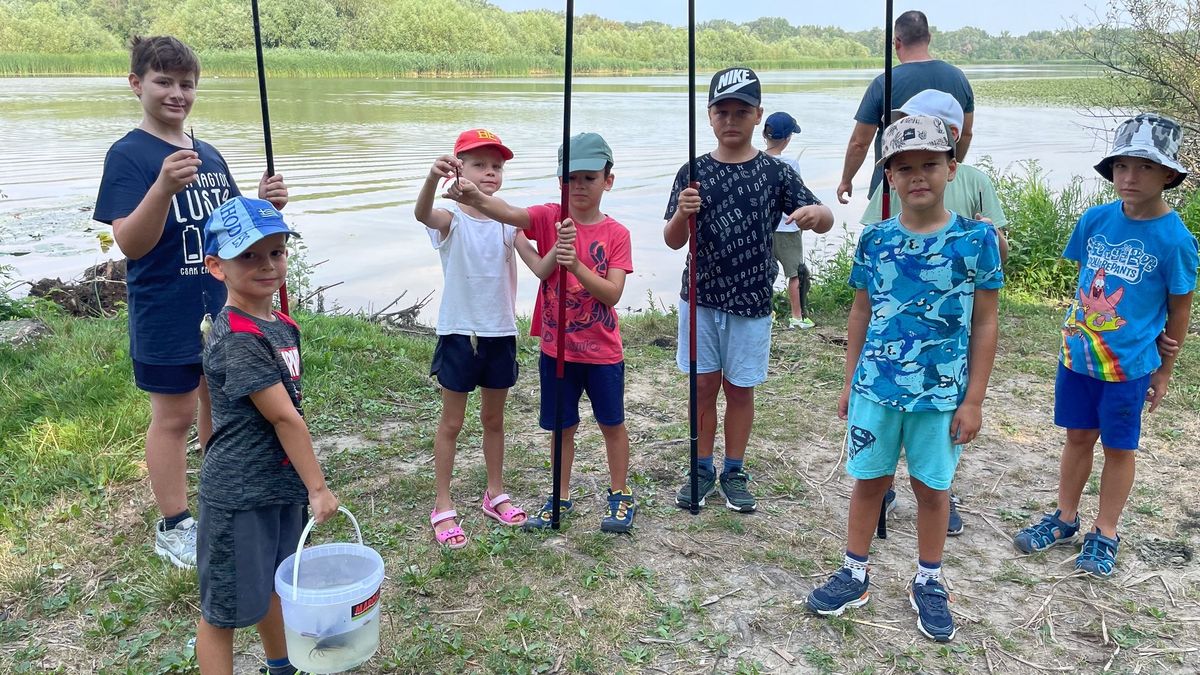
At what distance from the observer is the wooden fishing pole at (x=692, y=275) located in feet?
11.2

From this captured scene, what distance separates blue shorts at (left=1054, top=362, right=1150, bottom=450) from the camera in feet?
10.9

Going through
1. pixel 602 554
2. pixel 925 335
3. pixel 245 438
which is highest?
pixel 925 335

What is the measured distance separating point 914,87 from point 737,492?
2320 millimetres

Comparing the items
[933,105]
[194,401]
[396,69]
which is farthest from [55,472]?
[396,69]

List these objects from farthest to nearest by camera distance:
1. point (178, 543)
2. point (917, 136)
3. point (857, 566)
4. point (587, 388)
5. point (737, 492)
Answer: point (737, 492), point (587, 388), point (178, 543), point (857, 566), point (917, 136)

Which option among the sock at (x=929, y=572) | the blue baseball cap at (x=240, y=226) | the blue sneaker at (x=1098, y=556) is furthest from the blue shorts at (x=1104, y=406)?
the blue baseball cap at (x=240, y=226)

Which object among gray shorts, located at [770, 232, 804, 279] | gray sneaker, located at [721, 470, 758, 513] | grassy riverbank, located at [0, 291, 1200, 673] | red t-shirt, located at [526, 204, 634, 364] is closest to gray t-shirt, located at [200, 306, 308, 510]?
grassy riverbank, located at [0, 291, 1200, 673]

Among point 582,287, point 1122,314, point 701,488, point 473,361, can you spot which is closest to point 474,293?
point 473,361

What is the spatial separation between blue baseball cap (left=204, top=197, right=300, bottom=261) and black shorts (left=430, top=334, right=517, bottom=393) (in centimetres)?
114

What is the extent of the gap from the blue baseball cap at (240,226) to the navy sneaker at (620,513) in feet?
6.21

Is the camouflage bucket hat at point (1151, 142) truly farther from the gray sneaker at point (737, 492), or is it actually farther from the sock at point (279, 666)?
the sock at point (279, 666)

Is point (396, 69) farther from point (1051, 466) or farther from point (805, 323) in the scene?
Result: point (1051, 466)

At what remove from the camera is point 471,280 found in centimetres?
342

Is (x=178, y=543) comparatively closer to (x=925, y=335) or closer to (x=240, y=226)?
(x=240, y=226)
